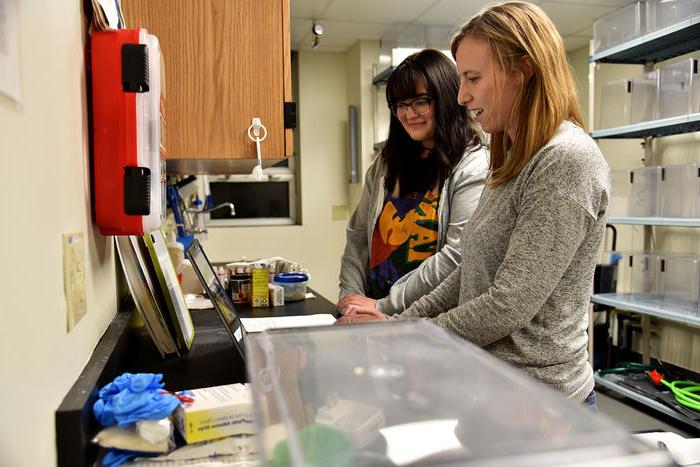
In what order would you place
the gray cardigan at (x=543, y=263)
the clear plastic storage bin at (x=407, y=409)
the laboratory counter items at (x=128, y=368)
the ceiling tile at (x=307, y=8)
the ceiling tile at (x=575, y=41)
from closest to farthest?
the clear plastic storage bin at (x=407, y=409), the laboratory counter items at (x=128, y=368), the gray cardigan at (x=543, y=263), the ceiling tile at (x=307, y=8), the ceiling tile at (x=575, y=41)

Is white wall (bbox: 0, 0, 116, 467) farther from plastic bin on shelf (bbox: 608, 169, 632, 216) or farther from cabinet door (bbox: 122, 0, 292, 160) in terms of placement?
plastic bin on shelf (bbox: 608, 169, 632, 216)

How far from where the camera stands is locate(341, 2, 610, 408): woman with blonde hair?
947mm

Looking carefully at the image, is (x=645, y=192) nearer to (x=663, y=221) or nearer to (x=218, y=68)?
(x=663, y=221)

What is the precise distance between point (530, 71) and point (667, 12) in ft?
8.34

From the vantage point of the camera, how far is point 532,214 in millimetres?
960

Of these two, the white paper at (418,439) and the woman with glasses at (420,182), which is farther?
the woman with glasses at (420,182)

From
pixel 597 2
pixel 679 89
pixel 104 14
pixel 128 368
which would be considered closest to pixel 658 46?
pixel 679 89

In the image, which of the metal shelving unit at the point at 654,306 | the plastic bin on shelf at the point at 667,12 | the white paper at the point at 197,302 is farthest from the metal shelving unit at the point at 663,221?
the white paper at the point at 197,302

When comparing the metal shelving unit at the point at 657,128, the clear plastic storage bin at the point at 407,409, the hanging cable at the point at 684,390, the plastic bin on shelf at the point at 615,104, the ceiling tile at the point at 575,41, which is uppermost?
the ceiling tile at the point at 575,41

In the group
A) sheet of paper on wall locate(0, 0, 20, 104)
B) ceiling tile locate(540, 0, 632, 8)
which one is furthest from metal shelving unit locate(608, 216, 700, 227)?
sheet of paper on wall locate(0, 0, 20, 104)

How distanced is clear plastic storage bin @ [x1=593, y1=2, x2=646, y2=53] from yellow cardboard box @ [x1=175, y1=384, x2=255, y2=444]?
328 cm

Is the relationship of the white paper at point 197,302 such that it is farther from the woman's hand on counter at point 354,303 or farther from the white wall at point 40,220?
the white wall at point 40,220

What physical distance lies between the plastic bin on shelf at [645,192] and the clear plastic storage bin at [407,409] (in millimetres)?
3107

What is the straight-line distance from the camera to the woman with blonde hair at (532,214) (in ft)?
3.11
